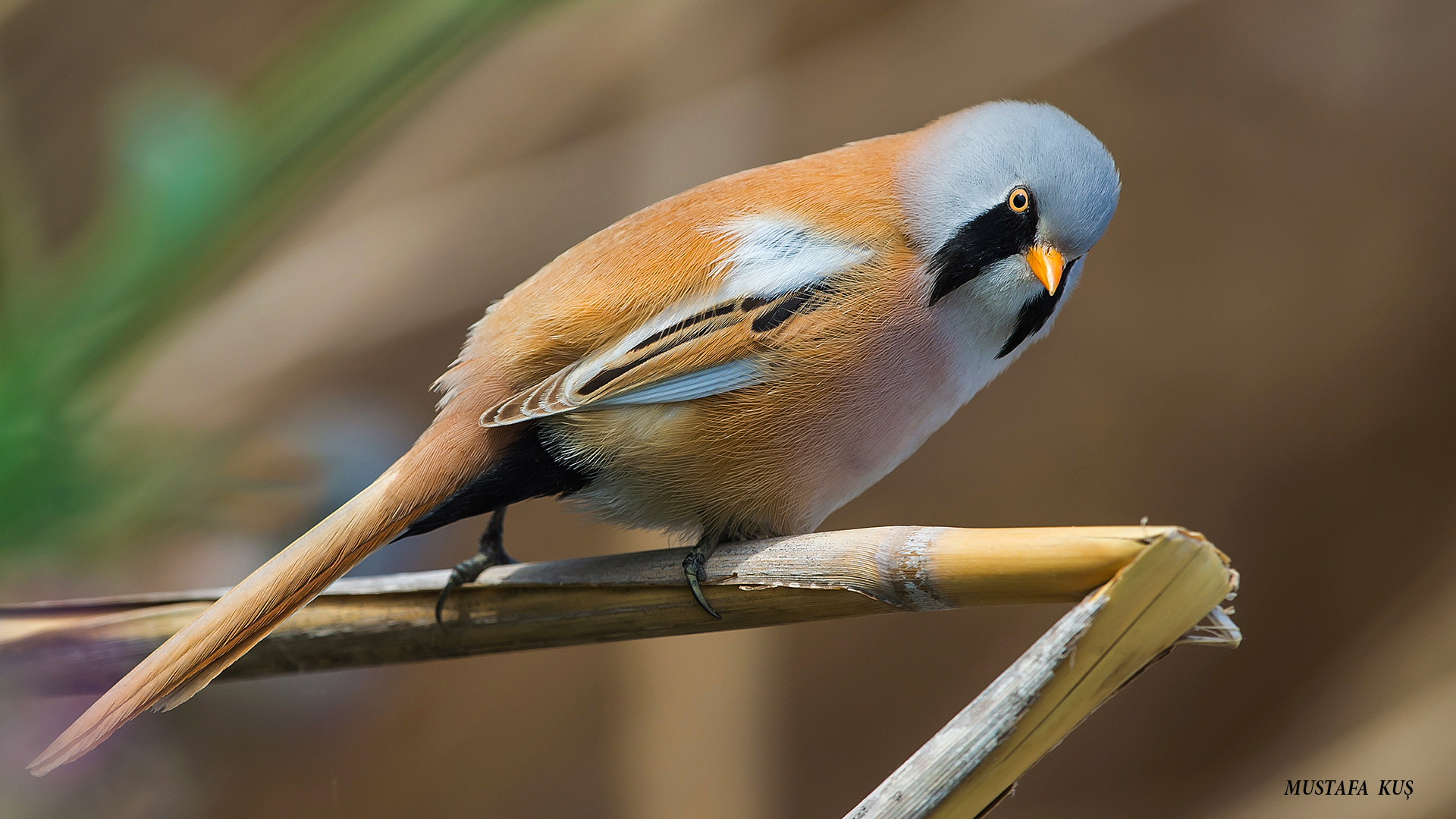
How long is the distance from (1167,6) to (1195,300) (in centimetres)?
93

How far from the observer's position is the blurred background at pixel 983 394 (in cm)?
250

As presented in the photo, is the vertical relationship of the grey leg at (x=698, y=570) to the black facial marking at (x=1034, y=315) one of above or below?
below

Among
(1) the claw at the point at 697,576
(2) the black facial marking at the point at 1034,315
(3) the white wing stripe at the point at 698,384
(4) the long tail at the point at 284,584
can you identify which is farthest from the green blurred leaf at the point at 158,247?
(2) the black facial marking at the point at 1034,315

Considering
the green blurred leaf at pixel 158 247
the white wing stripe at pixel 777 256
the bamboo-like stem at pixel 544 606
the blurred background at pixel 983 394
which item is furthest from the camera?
the blurred background at pixel 983 394

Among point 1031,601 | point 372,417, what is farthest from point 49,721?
point 372,417

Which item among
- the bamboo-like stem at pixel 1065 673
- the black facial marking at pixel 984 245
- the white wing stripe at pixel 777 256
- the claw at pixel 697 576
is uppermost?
the white wing stripe at pixel 777 256

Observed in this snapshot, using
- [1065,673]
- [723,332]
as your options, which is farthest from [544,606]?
[1065,673]

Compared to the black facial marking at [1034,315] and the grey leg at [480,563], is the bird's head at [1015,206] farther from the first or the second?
the grey leg at [480,563]

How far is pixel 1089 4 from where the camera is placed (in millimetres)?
2719

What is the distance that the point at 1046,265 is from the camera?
129 centimetres

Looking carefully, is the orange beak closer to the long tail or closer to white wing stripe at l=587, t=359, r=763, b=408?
white wing stripe at l=587, t=359, r=763, b=408

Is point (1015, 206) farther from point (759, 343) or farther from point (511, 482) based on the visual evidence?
point (511, 482)

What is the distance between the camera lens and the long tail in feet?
3.25

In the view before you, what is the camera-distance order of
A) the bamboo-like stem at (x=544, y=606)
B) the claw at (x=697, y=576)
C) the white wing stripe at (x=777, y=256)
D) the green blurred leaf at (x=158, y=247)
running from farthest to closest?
the white wing stripe at (x=777, y=256) < the claw at (x=697, y=576) < the bamboo-like stem at (x=544, y=606) < the green blurred leaf at (x=158, y=247)
